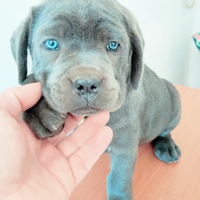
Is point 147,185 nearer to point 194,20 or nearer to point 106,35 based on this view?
point 106,35

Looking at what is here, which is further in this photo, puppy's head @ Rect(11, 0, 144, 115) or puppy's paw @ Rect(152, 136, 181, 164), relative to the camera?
puppy's paw @ Rect(152, 136, 181, 164)

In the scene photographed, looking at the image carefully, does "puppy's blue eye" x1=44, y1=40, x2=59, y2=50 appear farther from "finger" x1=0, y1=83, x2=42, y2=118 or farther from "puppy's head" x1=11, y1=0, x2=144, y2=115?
"finger" x1=0, y1=83, x2=42, y2=118

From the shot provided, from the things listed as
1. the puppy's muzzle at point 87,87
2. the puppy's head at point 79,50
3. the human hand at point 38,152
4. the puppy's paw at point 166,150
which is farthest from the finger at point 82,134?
the puppy's paw at point 166,150

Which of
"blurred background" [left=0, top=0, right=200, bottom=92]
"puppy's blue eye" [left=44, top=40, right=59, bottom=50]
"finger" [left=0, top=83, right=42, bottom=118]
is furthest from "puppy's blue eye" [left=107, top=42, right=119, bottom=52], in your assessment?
"blurred background" [left=0, top=0, right=200, bottom=92]

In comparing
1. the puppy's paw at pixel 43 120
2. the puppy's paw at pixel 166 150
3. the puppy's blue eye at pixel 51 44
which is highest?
the puppy's blue eye at pixel 51 44

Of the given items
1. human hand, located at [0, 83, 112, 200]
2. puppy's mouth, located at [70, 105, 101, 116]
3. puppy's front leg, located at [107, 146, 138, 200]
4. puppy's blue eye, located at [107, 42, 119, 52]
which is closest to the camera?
human hand, located at [0, 83, 112, 200]

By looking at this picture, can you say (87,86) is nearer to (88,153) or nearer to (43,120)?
(43,120)

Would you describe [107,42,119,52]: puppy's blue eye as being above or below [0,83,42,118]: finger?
above

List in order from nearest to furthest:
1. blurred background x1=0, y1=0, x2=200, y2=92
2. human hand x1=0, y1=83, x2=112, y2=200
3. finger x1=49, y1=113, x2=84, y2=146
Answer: human hand x1=0, y1=83, x2=112, y2=200
finger x1=49, y1=113, x2=84, y2=146
blurred background x1=0, y1=0, x2=200, y2=92

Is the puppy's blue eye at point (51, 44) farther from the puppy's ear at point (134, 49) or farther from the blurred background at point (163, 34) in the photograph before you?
the blurred background at point (163, 34)
